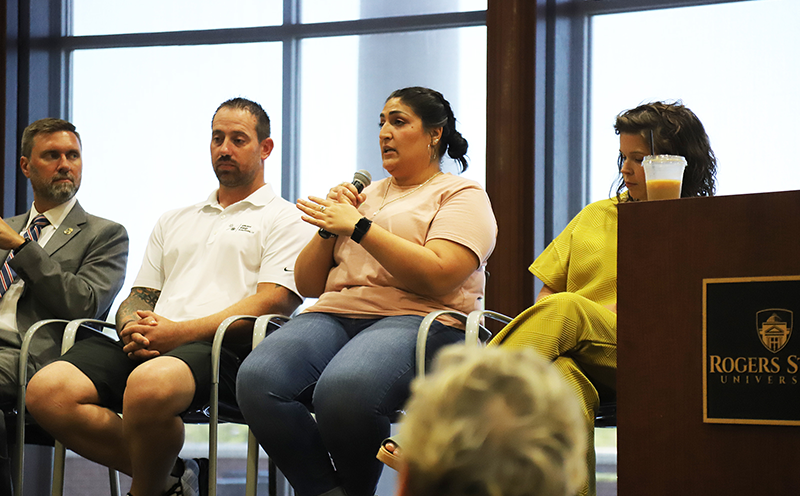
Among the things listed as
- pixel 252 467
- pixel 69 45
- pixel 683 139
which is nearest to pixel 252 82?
pixel 69 45

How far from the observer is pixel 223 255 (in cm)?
277

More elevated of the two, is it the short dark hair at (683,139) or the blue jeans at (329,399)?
the short dark hair at (683,139)

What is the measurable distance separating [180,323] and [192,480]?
47 centimetres

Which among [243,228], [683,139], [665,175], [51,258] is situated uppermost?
[683,139]

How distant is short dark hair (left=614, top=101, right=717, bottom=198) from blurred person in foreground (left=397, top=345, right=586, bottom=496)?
1734 millimetres

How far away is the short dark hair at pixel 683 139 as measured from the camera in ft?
7.45

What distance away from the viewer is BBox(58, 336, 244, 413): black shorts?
93.4 inches

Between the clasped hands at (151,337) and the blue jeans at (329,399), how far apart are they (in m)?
0.39

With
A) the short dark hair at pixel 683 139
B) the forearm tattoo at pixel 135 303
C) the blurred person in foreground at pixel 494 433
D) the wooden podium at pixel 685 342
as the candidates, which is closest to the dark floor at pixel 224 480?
the forearm tattoo at pixel 135 303

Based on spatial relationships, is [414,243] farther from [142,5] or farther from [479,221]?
[142,5]

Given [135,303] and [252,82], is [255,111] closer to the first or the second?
[135,303]

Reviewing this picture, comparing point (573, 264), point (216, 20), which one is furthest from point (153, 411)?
point (216, 20)

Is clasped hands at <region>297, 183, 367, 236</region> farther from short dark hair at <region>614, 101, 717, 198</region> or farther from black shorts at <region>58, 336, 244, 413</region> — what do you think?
short dark hair at <region>614, 101, 717, 198</region>

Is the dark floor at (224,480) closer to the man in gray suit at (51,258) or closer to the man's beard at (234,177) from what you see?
the man in gray suit at (51,258)
